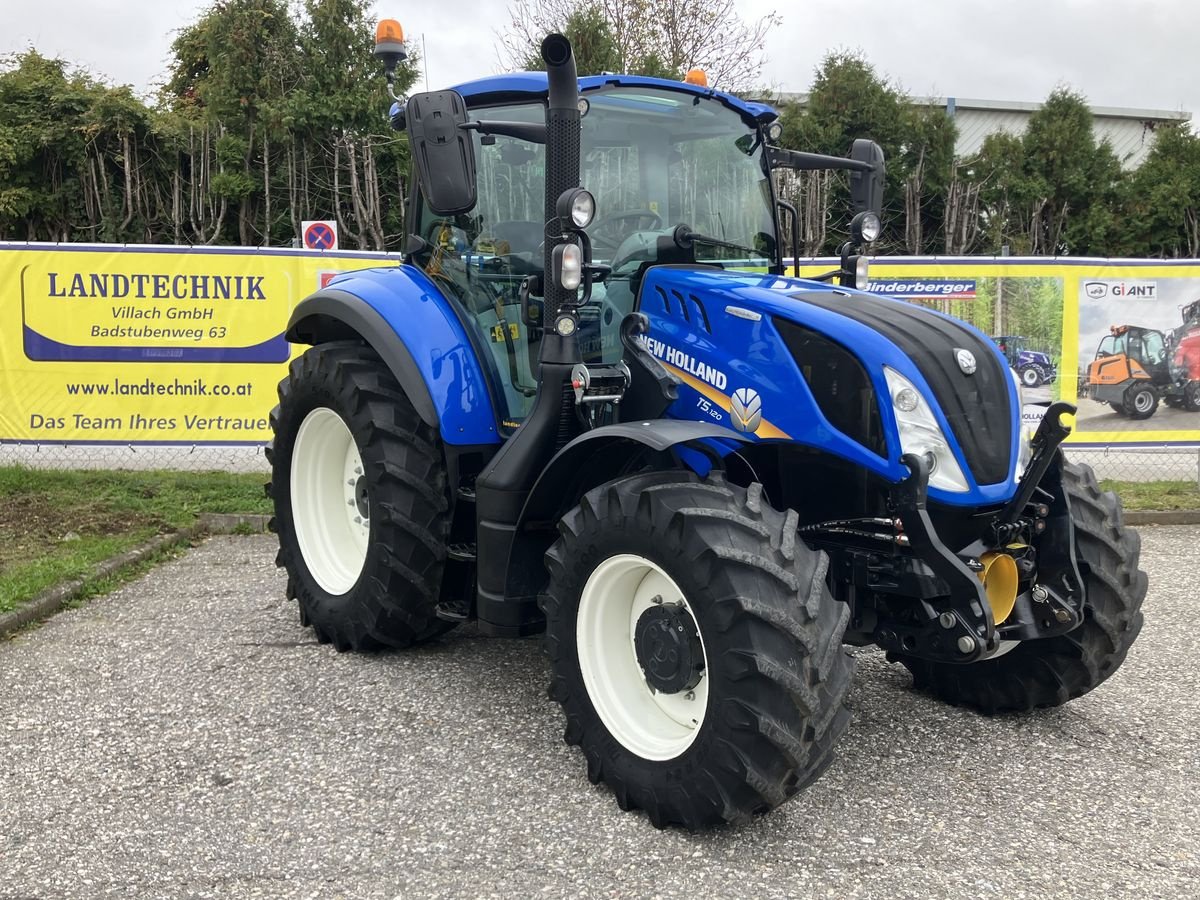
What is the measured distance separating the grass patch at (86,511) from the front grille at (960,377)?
440 cm

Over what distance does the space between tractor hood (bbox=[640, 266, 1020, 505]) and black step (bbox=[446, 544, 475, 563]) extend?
117 centimetres

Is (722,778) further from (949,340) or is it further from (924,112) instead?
(924,112)

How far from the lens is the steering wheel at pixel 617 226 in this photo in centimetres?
412

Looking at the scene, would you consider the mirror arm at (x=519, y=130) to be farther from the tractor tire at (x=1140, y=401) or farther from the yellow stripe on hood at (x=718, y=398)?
the tractor tire at (x=1140, y=401)

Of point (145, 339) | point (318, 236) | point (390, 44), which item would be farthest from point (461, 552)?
point (318, 236)

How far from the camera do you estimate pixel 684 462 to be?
12.3 ft

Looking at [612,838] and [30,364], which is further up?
[30,364]

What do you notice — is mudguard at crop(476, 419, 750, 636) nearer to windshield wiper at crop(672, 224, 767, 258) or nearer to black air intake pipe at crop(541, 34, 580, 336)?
black air intake pipe at crop(541, 34, 580, 336)

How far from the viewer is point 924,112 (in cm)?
1672

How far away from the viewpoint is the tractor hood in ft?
11.2

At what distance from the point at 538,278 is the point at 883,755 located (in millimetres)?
2246

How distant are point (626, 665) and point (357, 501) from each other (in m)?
2.02

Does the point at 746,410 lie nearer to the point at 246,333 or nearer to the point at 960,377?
the point at 960,377

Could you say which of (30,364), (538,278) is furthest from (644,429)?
(30,364)
